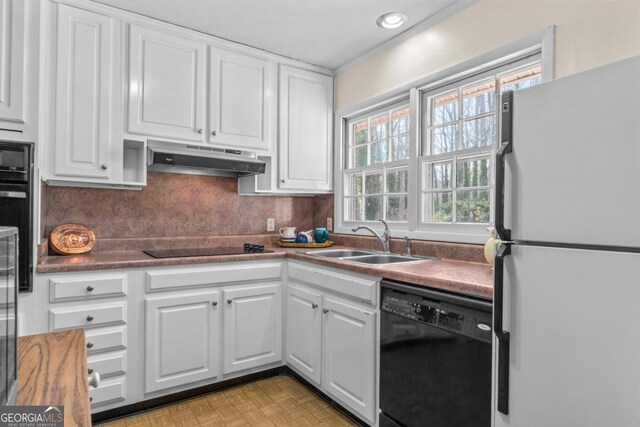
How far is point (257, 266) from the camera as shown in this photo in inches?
99.2

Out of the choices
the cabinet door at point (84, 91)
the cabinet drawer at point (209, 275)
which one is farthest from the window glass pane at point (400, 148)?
the cabinet door at point (84, 91)

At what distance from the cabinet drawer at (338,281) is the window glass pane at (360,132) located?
1240mm

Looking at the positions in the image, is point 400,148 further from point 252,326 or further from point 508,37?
point 252,326

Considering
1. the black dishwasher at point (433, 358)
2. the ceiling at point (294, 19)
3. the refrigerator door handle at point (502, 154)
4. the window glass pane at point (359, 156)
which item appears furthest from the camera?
the window glass pane at point (359, 156)

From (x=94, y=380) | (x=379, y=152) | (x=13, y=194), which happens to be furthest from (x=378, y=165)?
(x=94, y=380)

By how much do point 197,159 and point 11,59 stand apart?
1.02 meters

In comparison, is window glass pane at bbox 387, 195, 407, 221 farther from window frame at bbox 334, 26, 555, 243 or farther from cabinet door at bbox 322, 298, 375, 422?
cabinet door at bbox 322, 298, 375, 422

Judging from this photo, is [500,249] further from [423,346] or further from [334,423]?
[334,423]

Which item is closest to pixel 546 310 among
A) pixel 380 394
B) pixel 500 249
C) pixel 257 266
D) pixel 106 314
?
pixel 500 249

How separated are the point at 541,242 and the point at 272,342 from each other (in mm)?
1911

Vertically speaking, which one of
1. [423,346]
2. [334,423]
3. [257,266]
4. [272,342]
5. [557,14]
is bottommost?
[334,423]

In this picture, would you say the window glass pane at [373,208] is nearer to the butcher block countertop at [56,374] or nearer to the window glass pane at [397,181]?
the window glass pane at [397,181]

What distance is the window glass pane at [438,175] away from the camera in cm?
242

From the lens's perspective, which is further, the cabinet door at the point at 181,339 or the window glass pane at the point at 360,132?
the window glass pane at the point at 360,132
